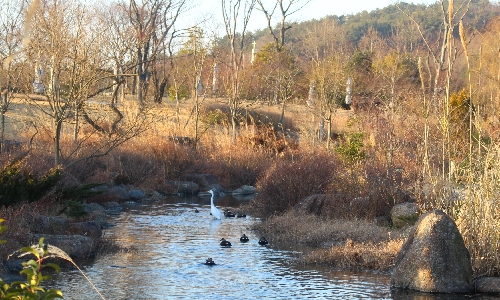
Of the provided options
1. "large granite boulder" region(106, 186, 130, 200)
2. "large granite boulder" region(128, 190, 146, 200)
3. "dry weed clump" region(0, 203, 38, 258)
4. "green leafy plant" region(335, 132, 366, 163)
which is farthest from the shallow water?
"large granite boulder" region(128, 190, 146, 200)

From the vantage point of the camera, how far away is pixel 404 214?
1622cm

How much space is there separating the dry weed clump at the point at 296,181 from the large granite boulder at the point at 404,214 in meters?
3.38

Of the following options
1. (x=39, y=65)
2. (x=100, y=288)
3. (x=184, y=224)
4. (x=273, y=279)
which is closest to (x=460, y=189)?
(x=273, y=279)

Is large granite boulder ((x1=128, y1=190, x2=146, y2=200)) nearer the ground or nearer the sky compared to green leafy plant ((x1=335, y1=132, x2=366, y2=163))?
nearer the ground

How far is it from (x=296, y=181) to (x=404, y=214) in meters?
4.02

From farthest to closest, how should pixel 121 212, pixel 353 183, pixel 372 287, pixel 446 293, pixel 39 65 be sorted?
1. pixel 121 212
2. pixel 353 183
3. pixel 39 65
4. pixel 372 287
5. pixel 446 293

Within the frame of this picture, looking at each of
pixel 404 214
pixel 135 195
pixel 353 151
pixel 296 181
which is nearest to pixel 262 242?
pixel 404 214

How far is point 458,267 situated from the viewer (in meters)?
11.0

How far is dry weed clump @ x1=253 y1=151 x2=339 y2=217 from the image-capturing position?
19516mm

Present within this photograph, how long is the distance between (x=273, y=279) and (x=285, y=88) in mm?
28309

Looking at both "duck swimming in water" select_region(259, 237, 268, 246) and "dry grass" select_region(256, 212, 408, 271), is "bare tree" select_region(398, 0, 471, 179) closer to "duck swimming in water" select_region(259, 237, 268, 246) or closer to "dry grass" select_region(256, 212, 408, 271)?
"dry grass" select_region(256, 212, 408, 271)

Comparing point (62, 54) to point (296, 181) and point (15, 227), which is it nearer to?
point (15, 227)

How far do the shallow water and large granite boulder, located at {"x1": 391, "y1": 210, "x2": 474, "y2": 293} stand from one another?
33cm

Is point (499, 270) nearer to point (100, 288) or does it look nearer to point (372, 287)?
point (372, 287)
